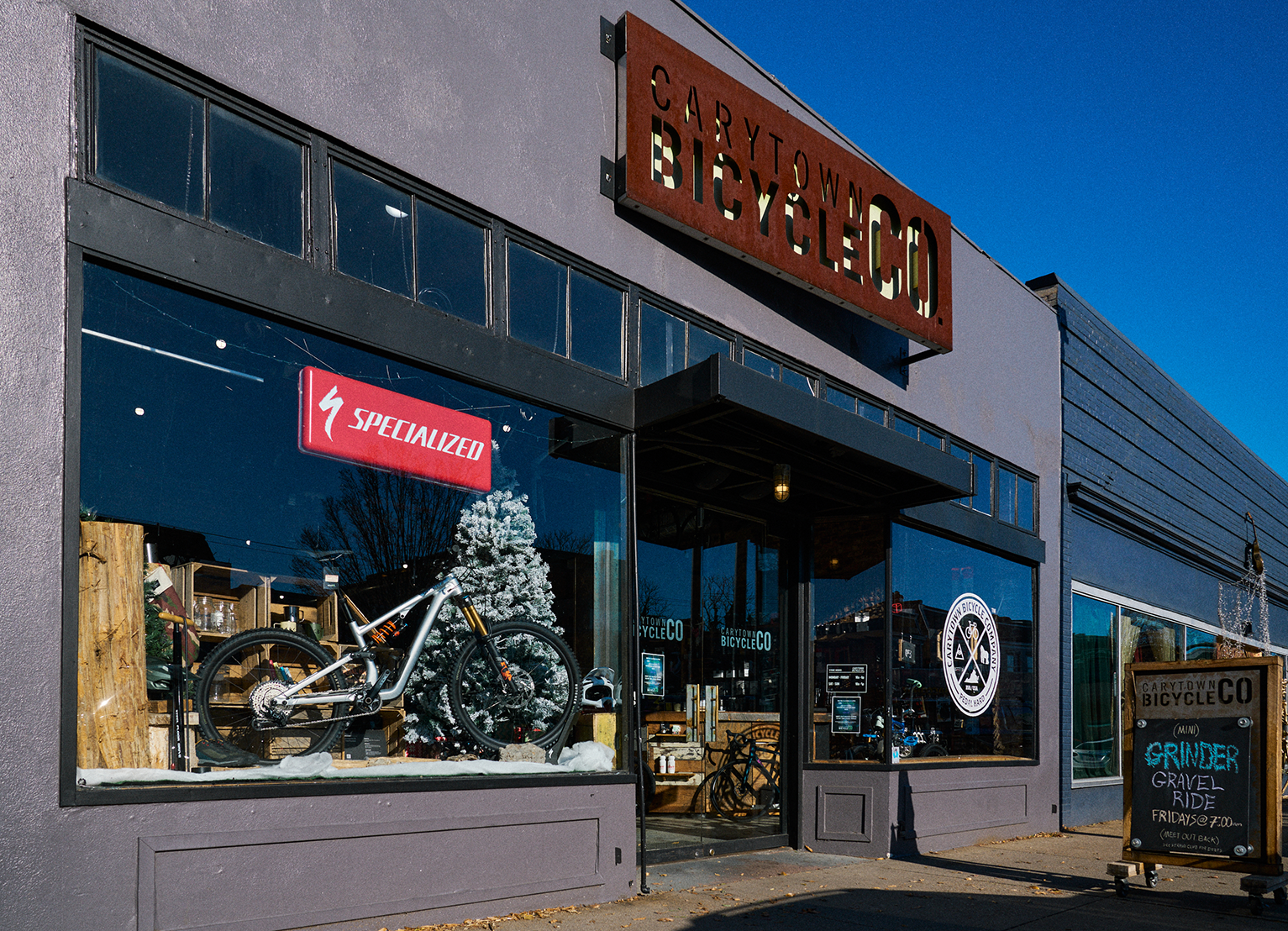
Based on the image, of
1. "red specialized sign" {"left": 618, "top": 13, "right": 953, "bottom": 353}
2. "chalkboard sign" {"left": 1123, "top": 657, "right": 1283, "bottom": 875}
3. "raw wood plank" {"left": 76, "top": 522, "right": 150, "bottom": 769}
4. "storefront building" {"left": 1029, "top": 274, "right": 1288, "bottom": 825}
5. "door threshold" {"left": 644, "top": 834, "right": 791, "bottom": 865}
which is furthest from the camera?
"storefront building" {"left": 1029, "top": 274, "right": 1288, "bottom": 825}

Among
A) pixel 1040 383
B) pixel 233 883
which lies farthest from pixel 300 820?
pixel 1040 383

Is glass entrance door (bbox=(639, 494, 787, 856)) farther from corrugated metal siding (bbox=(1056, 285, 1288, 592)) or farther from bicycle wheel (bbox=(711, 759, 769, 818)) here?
corrugated metal siding (bbox=(1056, 285, 1288, 592))

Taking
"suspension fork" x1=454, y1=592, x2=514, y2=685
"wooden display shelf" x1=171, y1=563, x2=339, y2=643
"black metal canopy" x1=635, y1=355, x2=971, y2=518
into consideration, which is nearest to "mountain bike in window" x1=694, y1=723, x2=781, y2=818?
"black metal canopy" x1=635, y1=355, x2=971, y2=518

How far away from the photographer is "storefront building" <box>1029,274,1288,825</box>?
15539mm

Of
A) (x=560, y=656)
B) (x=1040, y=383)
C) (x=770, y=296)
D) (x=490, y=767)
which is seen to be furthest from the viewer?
(x=1040, y=383)

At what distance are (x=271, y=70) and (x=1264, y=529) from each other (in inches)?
1021

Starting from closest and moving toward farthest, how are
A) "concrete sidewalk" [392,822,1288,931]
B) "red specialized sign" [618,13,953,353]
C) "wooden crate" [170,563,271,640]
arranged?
"wooden crate" [170,563,271,640] → "concrete sidewalk" [392,822,1288,931] → "red specialized sign" [618,13,953,353]

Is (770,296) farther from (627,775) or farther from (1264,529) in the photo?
(1264,529)

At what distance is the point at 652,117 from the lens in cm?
907

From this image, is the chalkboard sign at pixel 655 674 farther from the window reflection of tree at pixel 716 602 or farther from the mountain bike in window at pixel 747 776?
the mountain bike in window at pixel 747 776

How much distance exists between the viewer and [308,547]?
669 centimetres

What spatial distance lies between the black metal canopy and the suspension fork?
1974 mm

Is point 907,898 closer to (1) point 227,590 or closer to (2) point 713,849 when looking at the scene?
(2) point 713,849

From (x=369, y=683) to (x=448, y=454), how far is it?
5.17ft
